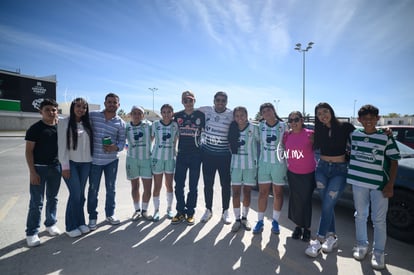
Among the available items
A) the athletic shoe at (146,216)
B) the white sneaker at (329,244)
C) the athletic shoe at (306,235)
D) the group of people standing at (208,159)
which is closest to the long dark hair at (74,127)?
the group of people standing at (208,159)

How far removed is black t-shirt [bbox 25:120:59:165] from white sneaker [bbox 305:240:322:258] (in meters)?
3.80

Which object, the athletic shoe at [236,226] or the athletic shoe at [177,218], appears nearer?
the athletic shoe at [236,226]

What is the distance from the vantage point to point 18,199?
4867 millimetres

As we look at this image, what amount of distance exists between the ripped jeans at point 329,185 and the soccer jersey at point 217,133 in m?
1.52

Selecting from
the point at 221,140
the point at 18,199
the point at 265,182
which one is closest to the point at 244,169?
the point at 265,182

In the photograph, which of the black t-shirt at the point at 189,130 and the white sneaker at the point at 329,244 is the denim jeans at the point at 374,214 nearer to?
the white sneaker at the point at 329,244

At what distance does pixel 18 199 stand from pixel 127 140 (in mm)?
3116

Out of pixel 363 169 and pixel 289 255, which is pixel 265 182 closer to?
pixel 289 255

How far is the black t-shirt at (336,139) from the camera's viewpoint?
303 centimetres

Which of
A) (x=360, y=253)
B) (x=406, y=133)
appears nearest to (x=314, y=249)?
(x=360, y=253)

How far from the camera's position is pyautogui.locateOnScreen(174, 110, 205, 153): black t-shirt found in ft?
13.0

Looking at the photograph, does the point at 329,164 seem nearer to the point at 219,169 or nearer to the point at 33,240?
the point at 219,169

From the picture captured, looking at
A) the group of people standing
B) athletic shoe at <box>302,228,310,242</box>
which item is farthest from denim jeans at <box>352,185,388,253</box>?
athletic shoe at <box>302,228,310,242</box>

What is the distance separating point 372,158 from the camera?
2.80 m
